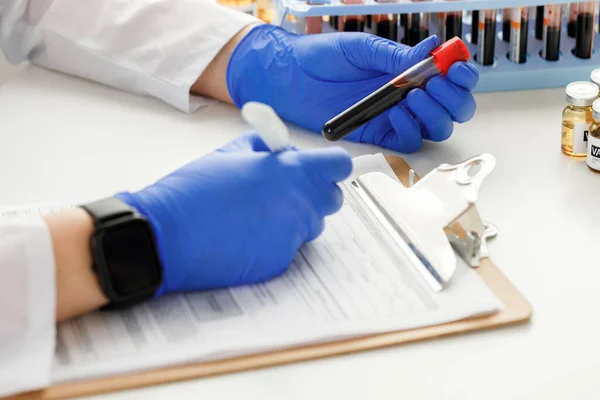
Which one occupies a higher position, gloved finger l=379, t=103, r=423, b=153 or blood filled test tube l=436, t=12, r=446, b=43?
blood filled test tube l=436, t=12, r=446, b=43

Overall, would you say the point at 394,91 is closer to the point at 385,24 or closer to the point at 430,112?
the point at 430,112

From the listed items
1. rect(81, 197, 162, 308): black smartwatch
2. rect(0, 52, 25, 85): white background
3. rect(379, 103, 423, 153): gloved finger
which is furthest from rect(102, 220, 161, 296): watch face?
rect(0, 52, 25, 85): white background

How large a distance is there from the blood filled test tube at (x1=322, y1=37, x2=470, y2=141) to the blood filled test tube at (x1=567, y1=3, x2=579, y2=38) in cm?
32

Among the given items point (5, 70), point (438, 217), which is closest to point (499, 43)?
point (438, 217)

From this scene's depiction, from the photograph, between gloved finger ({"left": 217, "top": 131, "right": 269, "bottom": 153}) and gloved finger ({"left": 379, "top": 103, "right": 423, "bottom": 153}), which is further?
gloved finger ({"left": 379, "top": 103, "right": 423, "bottom": 153})

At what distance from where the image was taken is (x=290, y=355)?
0.75m

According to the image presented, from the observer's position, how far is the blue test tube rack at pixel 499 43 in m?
1.19

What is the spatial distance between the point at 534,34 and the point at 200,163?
0.71 meters

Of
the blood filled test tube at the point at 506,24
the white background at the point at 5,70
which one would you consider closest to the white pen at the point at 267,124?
the blood filled test tube at the point at 506,24

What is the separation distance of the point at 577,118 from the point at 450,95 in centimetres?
17

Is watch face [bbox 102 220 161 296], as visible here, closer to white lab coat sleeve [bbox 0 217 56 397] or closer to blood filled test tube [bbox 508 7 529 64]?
white lab coat sleeve [bbox 0 217 56 397]

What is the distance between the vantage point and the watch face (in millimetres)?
793

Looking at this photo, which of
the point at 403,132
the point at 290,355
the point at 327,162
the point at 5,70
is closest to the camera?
the point at 290,355

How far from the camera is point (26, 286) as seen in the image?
0.78 meters
